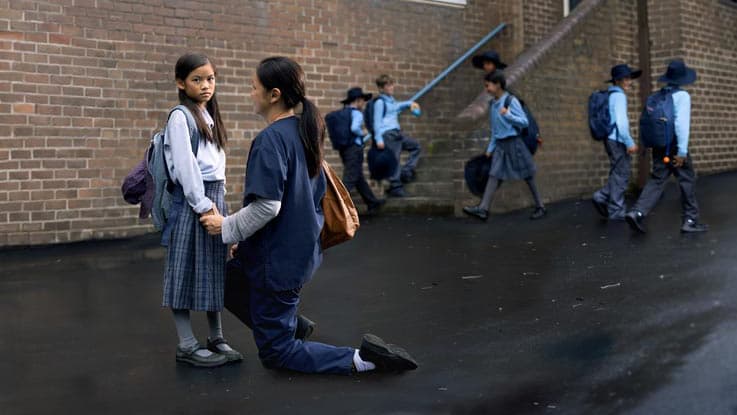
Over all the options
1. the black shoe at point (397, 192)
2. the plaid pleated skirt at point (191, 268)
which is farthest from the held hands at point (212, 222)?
the black shoe at point (397, 192)

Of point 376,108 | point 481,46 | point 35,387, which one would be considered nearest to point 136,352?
point 35,387

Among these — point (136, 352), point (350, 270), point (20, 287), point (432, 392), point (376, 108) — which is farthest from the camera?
point (376, 108)

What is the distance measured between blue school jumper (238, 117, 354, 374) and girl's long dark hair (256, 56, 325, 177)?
0.14 feet

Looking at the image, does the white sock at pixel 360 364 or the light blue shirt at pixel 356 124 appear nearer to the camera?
the white sock at pixel 360 364

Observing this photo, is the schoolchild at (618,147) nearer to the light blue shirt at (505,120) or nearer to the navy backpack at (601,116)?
the navy backpack at (601,116)

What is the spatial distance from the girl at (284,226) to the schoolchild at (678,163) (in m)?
5.58

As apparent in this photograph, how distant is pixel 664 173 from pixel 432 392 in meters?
5.99

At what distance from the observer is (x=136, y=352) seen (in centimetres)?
549

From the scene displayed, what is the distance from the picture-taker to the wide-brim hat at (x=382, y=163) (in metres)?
13.2

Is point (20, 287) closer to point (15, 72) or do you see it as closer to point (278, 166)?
point (15, 72)

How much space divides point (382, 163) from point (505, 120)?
2363 millimetres

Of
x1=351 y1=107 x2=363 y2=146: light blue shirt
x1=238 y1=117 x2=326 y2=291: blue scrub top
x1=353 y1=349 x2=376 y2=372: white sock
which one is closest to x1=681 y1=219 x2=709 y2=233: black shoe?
x1=351 y1=107 x2=363 y2=146: light blue shirt

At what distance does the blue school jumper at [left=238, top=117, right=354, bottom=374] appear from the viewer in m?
4.50

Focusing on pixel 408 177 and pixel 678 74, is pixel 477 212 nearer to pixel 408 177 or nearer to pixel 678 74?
pixel 408 177
